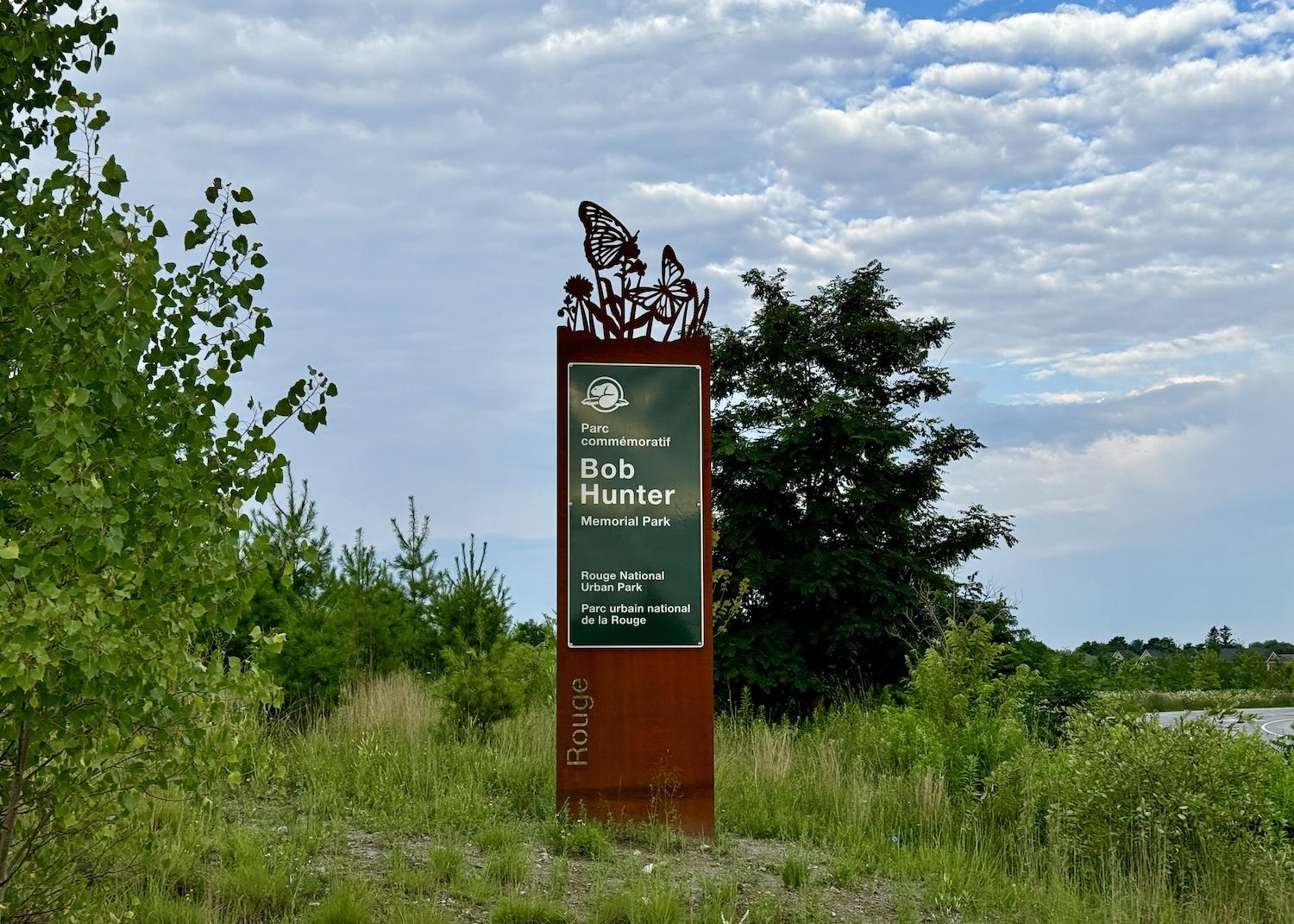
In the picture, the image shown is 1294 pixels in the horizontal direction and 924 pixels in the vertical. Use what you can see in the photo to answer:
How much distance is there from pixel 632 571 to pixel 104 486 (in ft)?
17.8

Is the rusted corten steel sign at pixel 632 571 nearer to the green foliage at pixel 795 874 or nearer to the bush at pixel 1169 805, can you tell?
the green foliage at pixel 795 874

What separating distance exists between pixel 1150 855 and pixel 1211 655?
41659 mm

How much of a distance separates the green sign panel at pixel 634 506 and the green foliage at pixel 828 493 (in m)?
7.12

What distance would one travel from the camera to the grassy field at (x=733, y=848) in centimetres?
660

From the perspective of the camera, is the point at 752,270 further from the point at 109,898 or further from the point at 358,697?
the point at 109,898

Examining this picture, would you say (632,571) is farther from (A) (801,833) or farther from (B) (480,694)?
(B) (480,694)

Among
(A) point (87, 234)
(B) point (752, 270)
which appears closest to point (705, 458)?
(A) point (87, 234)

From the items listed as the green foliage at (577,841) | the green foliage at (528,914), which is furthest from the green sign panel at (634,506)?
the green foliage at (528,914)

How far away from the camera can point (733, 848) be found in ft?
26.8

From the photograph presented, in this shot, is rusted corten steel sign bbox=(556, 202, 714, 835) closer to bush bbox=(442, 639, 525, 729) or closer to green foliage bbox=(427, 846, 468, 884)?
green foliage bbox=(427, 846, 468, 884)

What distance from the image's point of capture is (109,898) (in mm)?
6430

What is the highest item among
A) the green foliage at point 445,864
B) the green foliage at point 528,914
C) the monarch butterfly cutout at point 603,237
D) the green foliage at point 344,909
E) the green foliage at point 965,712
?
the monarch butterfly cutout at point 603,237

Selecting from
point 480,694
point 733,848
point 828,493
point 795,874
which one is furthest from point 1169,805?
point 828,493

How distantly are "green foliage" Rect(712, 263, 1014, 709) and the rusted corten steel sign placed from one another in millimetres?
7063
